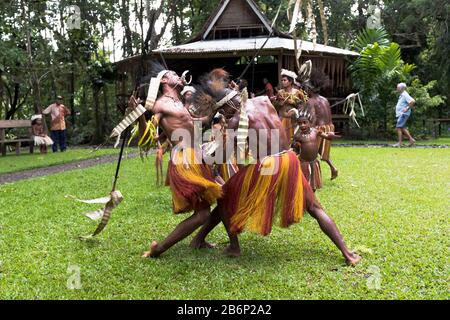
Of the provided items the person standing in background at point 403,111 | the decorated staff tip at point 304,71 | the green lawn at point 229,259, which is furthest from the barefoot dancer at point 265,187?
the person standing in background at point 403,111

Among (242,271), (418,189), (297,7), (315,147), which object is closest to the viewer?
(242,271)

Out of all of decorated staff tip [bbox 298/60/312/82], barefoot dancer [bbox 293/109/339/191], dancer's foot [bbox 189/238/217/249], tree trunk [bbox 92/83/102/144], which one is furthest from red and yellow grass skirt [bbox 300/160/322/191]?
tree trunk [bbox 92/83/102/144]

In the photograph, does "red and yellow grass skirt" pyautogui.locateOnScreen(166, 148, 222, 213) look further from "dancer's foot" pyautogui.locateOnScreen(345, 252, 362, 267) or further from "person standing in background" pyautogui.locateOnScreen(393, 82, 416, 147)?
"person standing in background" pyautogui.locateOnScreen(393, 82, 416, 147)

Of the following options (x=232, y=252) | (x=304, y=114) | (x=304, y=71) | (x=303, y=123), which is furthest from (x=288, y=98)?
(x=232, y=252)

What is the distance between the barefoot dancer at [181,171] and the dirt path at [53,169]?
230 inches

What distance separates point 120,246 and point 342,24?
21.8 m

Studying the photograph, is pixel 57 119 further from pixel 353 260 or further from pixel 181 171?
pixel 353 260

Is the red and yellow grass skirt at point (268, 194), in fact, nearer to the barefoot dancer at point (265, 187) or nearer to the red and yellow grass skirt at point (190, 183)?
the barefoot dancer at point (265, 187)

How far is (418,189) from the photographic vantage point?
23.9 ft

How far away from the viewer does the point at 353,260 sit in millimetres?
4023

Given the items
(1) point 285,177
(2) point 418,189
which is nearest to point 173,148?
(1) point 285,177

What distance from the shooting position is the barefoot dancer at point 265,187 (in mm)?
4035

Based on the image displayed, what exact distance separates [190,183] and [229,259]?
737mm
